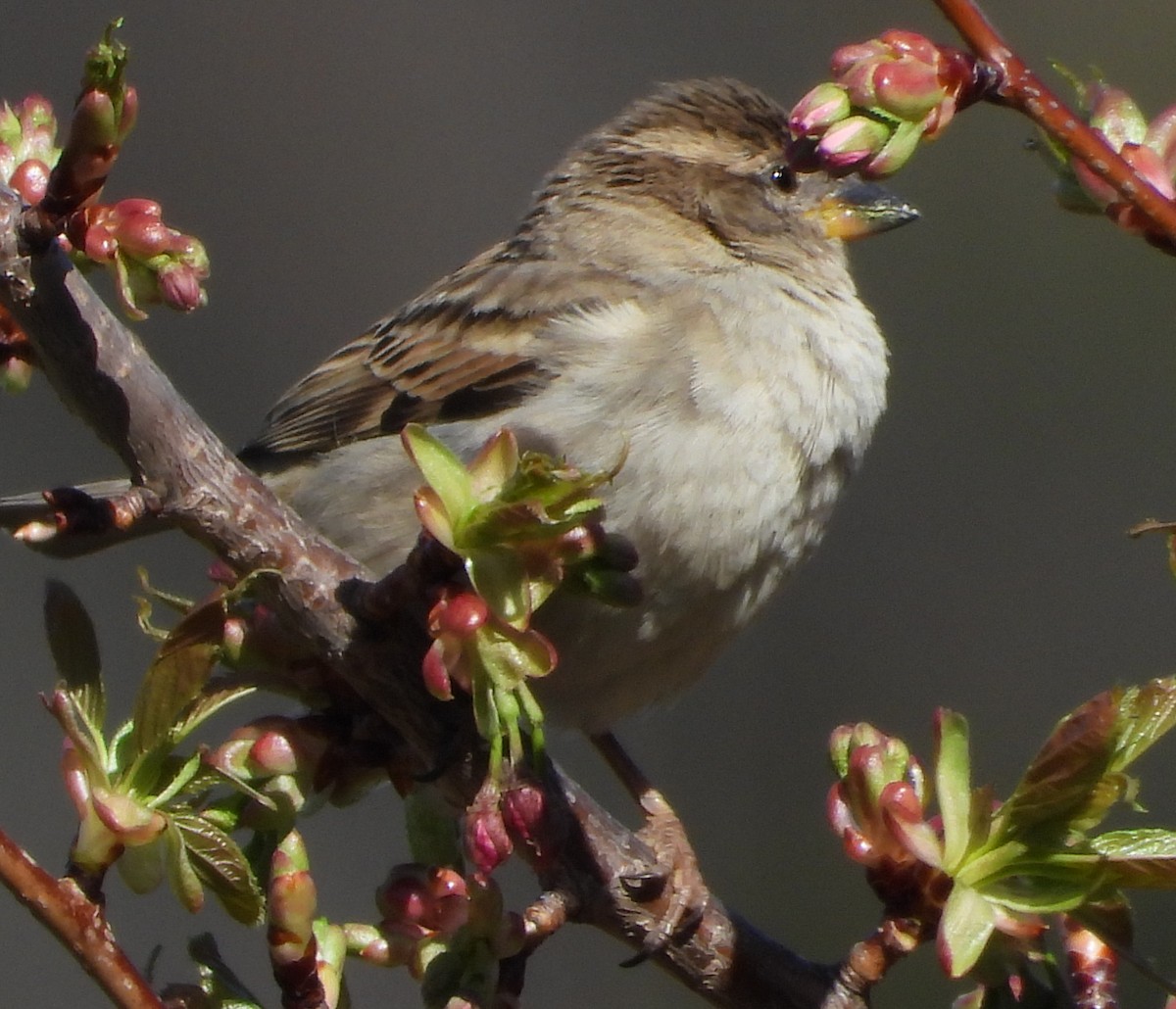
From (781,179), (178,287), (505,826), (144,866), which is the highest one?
(178,287)

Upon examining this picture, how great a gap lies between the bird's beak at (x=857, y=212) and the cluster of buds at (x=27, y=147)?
1672 mm

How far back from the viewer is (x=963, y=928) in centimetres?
104

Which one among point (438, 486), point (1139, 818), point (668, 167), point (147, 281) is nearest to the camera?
point (438, 486)

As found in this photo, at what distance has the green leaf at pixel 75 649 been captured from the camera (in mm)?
1109

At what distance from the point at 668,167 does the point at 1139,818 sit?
2789 mm

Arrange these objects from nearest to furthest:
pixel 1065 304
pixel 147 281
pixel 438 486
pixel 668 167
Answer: pixel 438 486 < pixel 147 281 < pixel 668 167 < pixel 1065 304

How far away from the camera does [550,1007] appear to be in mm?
4996

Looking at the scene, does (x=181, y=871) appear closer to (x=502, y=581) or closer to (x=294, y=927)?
(x=294, y=927)

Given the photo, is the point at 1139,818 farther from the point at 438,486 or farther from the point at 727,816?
the point at 438,486

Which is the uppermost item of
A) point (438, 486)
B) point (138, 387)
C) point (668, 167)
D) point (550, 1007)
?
point (138, 387)

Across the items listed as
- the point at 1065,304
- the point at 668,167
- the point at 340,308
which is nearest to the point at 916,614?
the point at 1065,304

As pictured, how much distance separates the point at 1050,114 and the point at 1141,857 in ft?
1.38

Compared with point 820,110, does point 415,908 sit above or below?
below

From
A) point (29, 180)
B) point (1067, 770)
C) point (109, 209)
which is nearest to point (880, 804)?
point (1067, 770)
